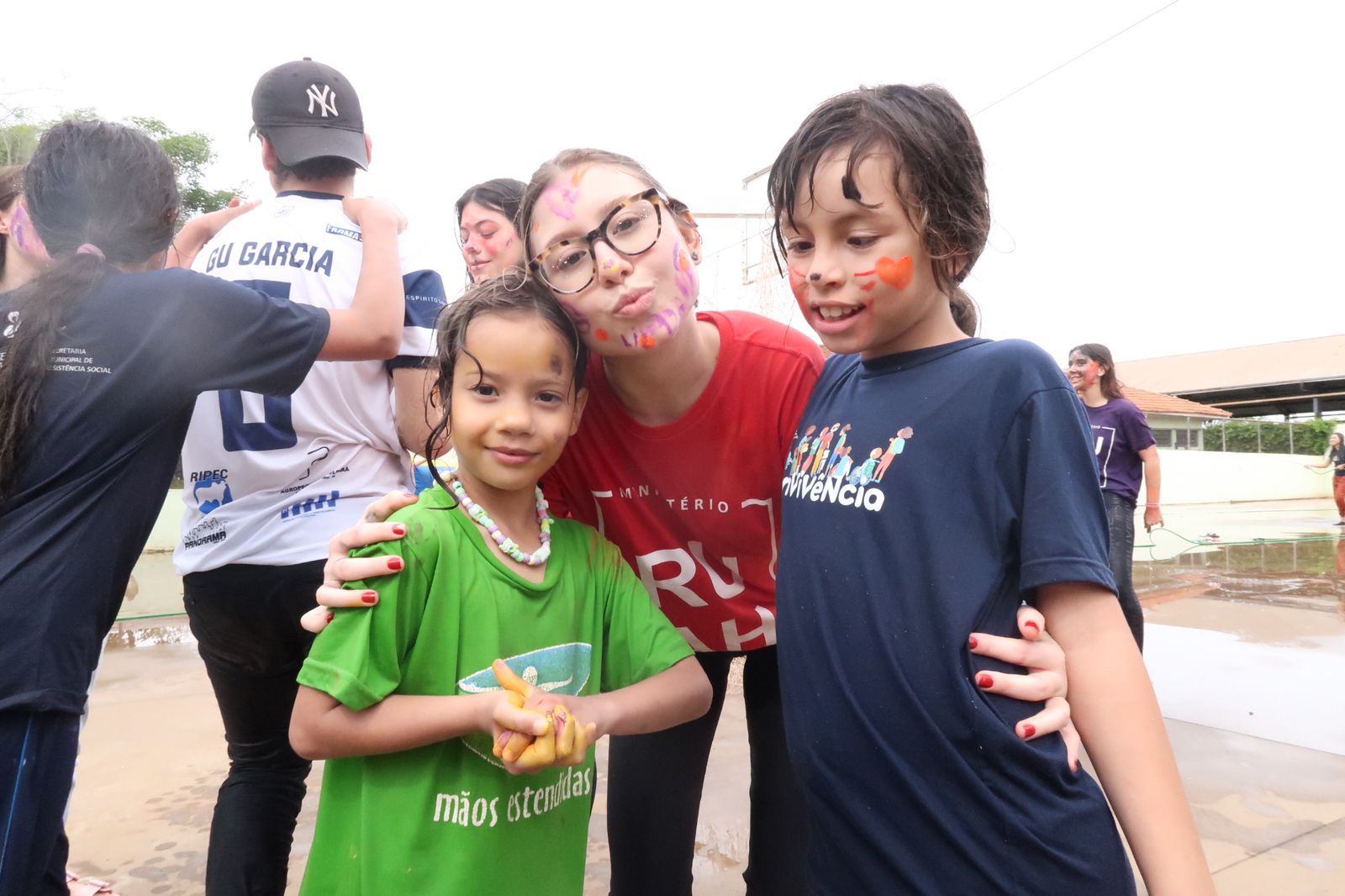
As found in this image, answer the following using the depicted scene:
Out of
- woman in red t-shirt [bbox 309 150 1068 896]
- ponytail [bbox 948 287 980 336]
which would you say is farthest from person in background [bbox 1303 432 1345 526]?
woman in red t-shirt [bbox 309 150 1068 896]

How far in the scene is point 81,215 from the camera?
5.06 feet

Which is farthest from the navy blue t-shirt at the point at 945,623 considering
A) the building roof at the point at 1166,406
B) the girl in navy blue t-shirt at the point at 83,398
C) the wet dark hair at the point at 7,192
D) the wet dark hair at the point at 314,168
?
the building roof at the point at 1166,406

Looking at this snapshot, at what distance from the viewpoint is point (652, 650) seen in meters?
1.42

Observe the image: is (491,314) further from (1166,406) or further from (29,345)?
(1166,406)

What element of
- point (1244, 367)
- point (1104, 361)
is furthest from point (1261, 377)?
point (1104, 361)

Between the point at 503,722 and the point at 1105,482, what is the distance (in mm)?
4618

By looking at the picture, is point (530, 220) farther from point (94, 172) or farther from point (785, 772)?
point (785, 772)

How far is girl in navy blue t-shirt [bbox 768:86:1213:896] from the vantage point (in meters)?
1.05

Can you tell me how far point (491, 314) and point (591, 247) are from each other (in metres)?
0.22

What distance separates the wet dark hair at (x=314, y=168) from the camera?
6.66ft

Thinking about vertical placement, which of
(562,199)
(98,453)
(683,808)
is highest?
(562,199)

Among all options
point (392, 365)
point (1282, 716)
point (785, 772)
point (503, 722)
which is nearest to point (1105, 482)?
point (1282, 716)

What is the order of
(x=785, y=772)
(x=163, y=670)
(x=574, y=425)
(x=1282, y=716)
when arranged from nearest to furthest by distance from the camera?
(x=574, y=425) → (x=785, y=772) → (x=1282, y=716) → (x=163, y=670)

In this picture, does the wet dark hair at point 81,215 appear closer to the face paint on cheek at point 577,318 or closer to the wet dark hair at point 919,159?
the face paint on cheek at point 577,318
